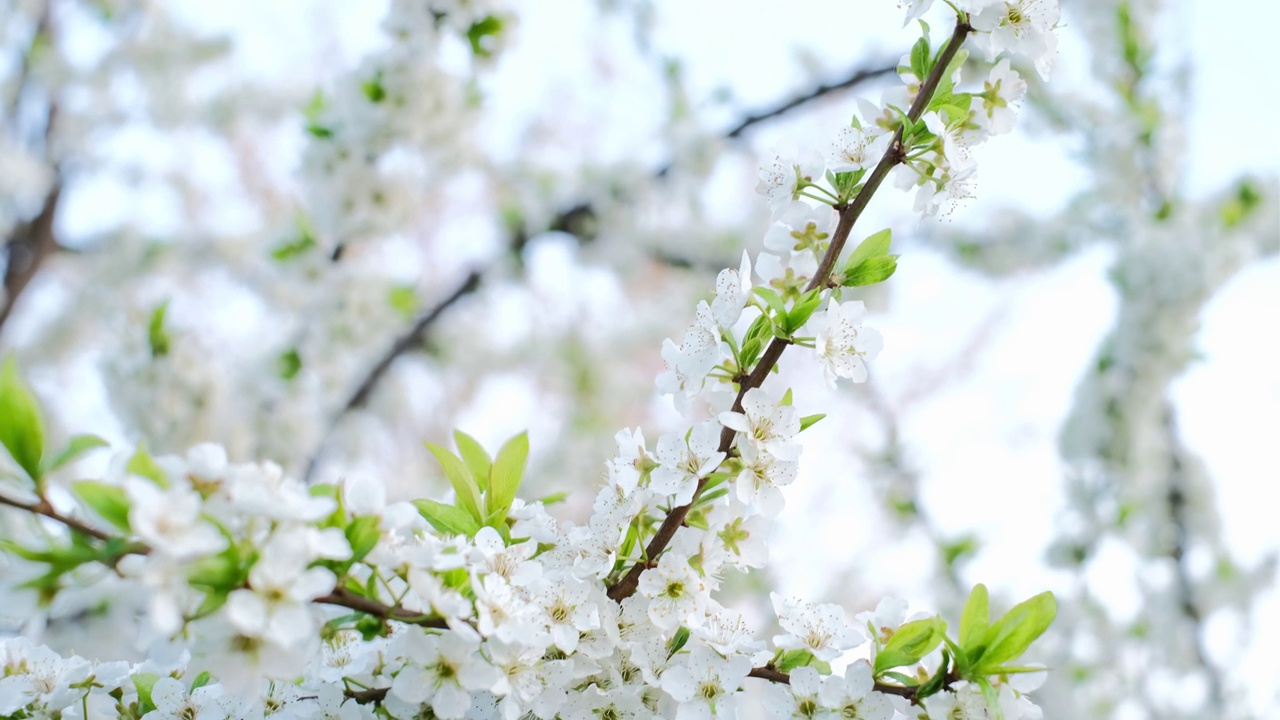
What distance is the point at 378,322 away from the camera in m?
2.76

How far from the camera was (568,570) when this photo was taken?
78 centimetres

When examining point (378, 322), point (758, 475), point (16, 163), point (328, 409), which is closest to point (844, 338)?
point (758, 475)

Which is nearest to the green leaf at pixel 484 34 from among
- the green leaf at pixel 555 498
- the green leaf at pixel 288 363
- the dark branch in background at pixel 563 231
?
the dark branch in background at pixel 563 231

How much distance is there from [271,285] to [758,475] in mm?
3111

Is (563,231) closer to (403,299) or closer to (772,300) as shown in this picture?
(403,299)

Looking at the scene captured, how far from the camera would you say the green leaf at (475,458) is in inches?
35.4

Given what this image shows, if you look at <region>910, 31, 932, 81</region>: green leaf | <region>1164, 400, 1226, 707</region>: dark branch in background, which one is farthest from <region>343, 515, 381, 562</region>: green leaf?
<region>1164, 400, 1226, 707</region>: dark branch in background

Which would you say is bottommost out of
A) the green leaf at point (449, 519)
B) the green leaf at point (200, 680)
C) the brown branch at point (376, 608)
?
the green leaf at point (200, 680)

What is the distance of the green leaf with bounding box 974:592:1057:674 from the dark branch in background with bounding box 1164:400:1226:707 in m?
2.71

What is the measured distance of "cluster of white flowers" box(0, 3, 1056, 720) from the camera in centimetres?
60

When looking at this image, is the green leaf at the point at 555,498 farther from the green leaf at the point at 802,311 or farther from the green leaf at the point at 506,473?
the green leaf at the point at 802,311

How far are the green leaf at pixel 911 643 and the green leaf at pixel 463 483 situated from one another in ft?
1.28

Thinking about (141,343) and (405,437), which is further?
(405,437)

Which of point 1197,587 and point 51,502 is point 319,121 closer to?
point 51,502
